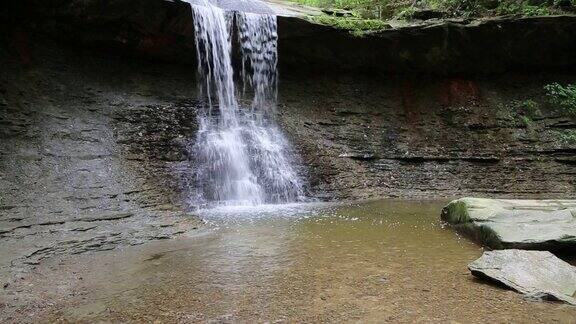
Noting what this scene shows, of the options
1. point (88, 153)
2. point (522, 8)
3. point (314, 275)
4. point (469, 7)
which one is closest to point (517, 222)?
point (314, 275)

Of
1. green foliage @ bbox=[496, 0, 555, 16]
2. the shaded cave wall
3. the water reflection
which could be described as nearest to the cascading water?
the shaded cave wall

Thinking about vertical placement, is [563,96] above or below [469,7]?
below

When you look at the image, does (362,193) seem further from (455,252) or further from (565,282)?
(565,282)

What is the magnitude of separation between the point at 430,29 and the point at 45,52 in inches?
336

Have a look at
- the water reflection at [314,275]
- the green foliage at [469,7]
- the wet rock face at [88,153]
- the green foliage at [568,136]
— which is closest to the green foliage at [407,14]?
the green foliage at [469,7]

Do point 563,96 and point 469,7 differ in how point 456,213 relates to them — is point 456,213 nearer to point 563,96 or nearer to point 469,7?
point 563,96

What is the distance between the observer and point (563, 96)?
410 inches

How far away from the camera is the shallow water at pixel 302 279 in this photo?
→ 9.44 feet

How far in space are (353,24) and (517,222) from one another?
663 cm

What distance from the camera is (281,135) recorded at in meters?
9.28

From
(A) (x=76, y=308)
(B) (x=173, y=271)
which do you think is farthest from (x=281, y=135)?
(A) (x=76, y=308)

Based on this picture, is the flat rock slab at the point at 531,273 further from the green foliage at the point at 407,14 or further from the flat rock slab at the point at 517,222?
the green foliage at the point at 407,14

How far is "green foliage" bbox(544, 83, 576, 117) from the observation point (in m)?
10.2

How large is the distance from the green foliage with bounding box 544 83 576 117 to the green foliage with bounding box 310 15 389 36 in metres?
4.57
